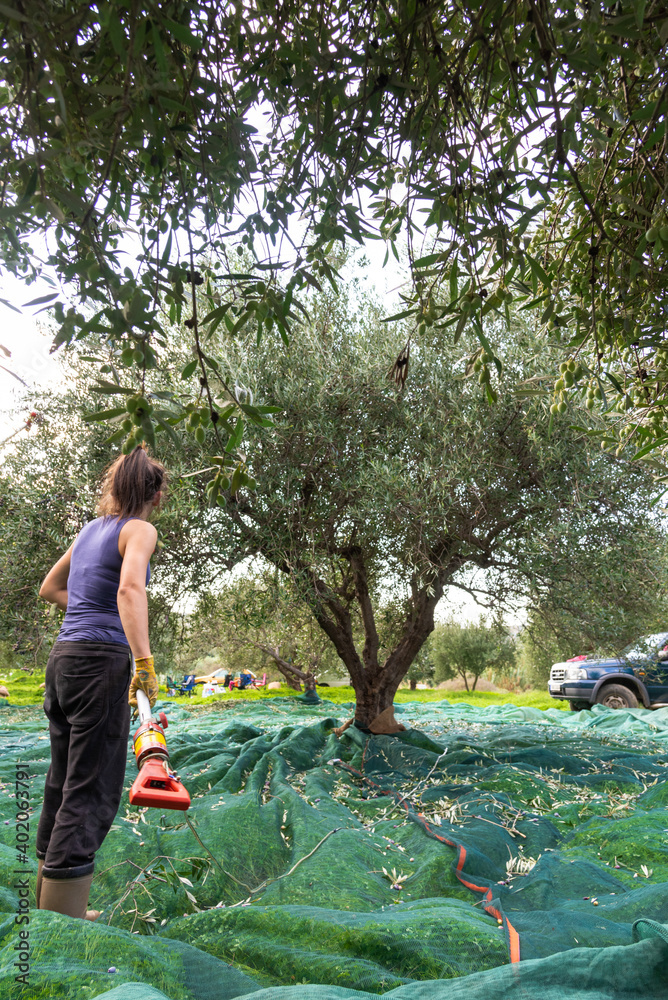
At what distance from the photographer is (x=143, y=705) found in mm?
2342

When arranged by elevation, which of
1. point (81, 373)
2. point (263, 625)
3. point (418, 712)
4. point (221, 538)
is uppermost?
point (81, 373)

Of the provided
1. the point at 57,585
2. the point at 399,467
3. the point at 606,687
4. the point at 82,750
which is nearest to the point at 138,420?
the point at 82,750

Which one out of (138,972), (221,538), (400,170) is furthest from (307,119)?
(221,538)

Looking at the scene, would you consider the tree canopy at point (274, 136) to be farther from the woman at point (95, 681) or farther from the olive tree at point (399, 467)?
the olive tree at point (399, 467)

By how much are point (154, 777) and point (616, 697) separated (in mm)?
13557

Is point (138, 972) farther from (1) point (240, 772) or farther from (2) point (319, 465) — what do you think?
(2) point (319, 465)

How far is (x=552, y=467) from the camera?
657 centimetres

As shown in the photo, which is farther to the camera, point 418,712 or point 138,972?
point 418,712

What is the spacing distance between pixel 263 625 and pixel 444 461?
2713mm

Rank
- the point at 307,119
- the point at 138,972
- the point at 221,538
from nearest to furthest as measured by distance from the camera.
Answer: the point at 138,972, the point at 307,119, the point at 221,538

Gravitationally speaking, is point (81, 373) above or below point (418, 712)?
above

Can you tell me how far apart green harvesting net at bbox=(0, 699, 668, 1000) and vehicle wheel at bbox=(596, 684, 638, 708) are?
231 inches

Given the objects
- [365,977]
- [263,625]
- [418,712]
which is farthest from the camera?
[418,712]

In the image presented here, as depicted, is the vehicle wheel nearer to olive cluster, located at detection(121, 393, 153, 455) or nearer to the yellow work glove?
the yellow work glove
